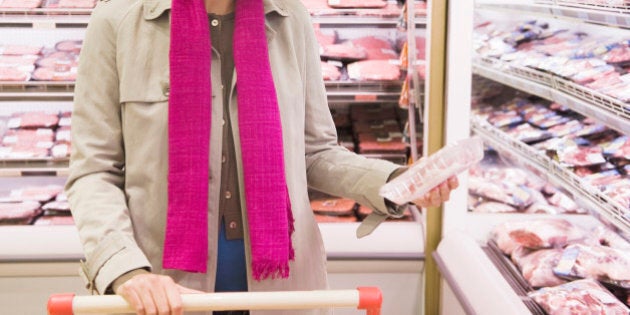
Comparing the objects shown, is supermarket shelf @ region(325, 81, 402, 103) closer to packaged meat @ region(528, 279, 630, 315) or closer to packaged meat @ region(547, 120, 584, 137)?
packaged meat @ region(547, 120, 584, 137)

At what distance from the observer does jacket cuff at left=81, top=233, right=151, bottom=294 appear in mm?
1240

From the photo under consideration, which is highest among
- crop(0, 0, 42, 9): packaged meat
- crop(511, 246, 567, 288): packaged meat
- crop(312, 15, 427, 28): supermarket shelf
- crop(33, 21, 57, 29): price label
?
crop(0, 0, 42, 9): packaged meat

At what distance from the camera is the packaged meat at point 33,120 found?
10.9 ft

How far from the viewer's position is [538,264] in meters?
2.36

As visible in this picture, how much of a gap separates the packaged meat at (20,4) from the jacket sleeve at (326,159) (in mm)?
1837

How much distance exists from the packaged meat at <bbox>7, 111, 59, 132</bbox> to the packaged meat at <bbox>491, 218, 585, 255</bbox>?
2175 mm

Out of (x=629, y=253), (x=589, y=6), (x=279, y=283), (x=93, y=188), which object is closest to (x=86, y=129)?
(x=93, y=188)

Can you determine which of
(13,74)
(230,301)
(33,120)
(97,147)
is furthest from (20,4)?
(230,301)

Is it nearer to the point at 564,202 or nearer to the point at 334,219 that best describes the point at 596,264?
the point at 564,202

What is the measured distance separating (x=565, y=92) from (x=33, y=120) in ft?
8.04

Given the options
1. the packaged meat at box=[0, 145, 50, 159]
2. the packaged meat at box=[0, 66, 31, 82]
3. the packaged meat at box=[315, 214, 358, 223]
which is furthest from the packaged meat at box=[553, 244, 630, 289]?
the packaged meat at box=[0, 66, 31, 82]

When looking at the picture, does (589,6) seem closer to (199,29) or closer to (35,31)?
(199,29)

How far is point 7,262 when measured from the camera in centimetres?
278

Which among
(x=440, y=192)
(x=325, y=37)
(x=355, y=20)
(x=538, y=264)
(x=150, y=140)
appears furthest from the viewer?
(x=325, y=37)
